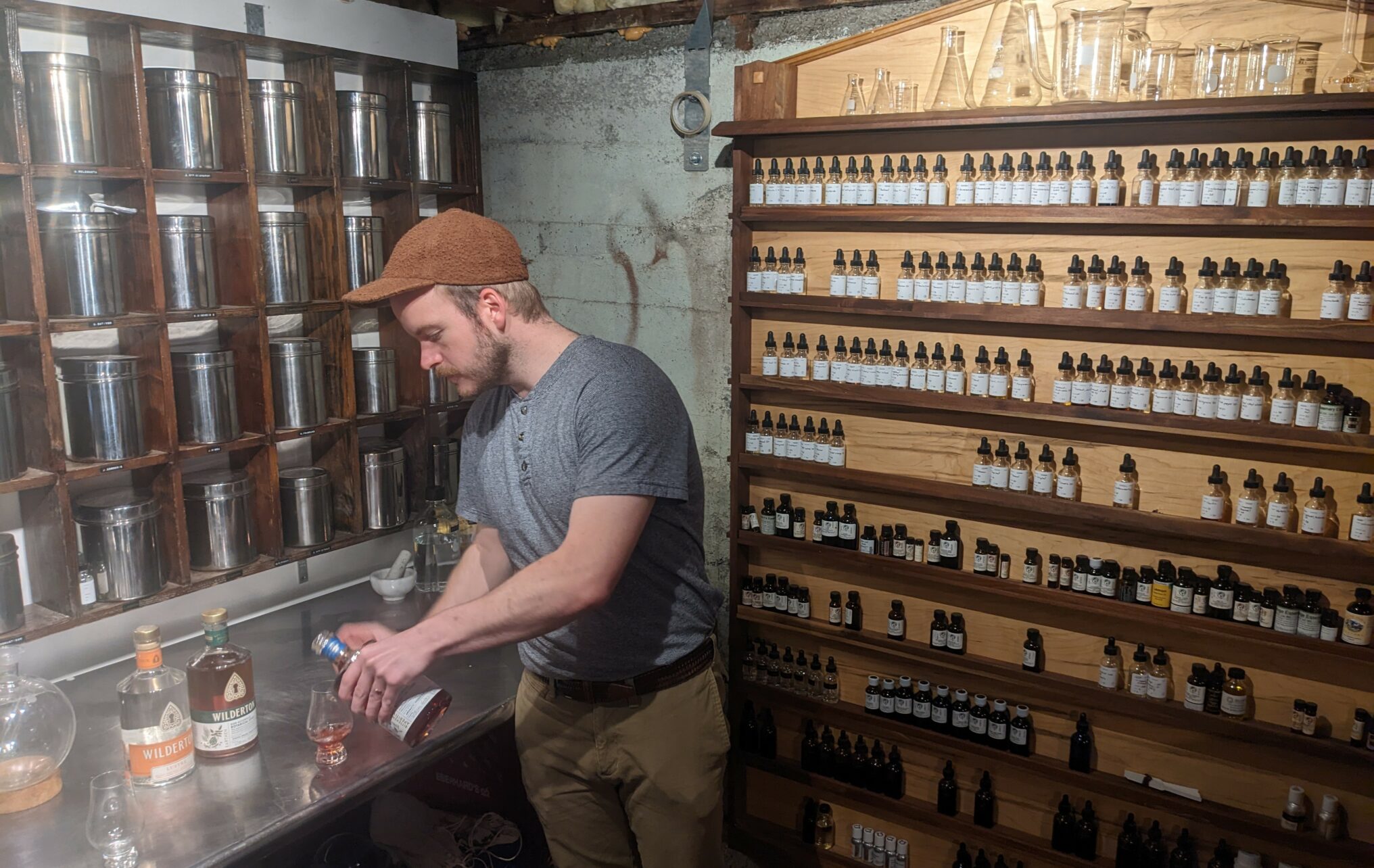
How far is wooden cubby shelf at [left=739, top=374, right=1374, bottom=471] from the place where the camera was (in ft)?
7.66

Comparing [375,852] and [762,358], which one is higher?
[762,358]

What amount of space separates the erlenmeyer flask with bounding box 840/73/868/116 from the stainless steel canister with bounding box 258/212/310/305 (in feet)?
5.46

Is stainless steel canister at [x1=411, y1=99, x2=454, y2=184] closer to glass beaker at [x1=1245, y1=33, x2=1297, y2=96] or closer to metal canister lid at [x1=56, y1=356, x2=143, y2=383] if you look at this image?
metal canister lid at [x1=56, y1=356, x2=143, y2=383]

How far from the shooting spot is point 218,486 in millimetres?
2820

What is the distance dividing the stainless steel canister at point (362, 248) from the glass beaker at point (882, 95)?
1621mm

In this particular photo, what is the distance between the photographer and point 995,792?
3020 mm

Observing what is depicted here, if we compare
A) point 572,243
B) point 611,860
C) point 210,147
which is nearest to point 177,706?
point 611,860

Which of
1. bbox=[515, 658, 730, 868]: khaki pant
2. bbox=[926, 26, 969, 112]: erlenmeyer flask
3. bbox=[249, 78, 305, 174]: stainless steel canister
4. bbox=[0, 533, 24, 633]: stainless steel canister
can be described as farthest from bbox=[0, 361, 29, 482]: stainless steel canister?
bbox=[926, 26, 969, 112]: erlenmeyer flask

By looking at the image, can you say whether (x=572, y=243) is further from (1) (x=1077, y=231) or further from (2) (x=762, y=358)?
(1) (x=1077, y=231)

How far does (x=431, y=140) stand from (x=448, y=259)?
182cm

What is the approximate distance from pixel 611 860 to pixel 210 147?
7.06 feet

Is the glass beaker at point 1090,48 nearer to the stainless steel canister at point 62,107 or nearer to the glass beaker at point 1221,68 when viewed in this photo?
the glass beaker at point 1221,68

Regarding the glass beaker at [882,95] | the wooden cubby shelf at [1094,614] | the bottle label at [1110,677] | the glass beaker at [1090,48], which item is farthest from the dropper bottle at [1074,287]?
the bottle label at [1110,677]

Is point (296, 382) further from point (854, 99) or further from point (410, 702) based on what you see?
point (854, 99)
